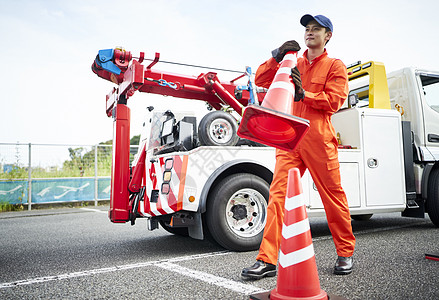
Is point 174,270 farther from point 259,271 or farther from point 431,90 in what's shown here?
point 431,90

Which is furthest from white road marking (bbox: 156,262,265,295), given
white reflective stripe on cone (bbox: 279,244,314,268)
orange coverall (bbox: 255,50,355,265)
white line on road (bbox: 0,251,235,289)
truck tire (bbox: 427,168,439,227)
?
truck tire (bbox: 427,168,439,227)

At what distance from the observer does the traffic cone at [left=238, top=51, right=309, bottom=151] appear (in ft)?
8.91

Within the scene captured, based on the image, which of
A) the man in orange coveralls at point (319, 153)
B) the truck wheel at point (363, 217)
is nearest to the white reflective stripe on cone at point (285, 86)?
the man in orange coveralls at point (319, 153)

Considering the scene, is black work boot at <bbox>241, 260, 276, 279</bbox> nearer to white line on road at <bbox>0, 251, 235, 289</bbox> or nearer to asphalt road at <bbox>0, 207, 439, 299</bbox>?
asphalt road at <bbox>0, 207, 439, 299</bbox>

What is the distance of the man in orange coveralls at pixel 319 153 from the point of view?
119 inches

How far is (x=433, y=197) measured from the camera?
5262 millimetres

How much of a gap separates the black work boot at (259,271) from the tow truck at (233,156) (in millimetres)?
1046

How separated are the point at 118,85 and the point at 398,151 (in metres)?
3.75

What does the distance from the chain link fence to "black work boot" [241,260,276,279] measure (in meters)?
9.28

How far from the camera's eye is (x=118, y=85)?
4852 millimetres

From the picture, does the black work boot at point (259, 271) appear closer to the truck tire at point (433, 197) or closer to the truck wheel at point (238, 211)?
the truck wheel at point (238, 211)

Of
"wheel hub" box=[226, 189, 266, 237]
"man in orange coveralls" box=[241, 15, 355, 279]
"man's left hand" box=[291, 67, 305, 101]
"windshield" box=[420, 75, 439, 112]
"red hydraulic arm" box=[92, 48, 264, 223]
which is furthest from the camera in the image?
"windshield" box=[420, 75, 439, 112]

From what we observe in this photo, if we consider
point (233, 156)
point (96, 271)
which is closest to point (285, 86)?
point (233, 156)

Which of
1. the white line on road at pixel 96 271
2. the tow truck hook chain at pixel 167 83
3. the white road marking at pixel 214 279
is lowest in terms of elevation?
the white line on road at pixel 96 271
